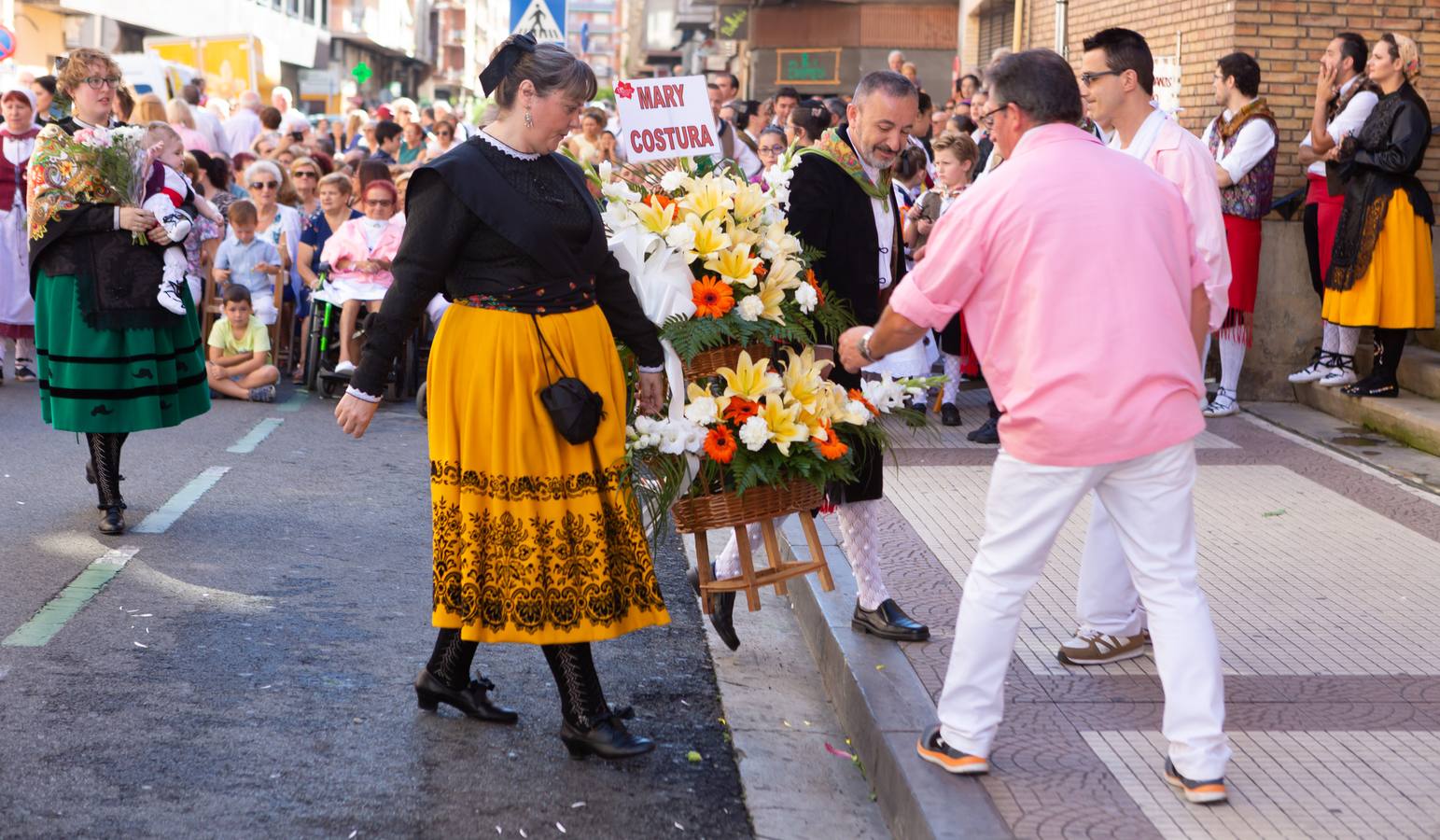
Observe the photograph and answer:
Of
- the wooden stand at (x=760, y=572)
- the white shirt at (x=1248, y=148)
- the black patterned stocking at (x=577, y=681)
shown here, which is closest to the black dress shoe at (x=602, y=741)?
the black patterned stocking at (x=577, y=681)

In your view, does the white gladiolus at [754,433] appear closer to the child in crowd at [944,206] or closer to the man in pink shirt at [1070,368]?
the man in pink shirt at [1070,368]

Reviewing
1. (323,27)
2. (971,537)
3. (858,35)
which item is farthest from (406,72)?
(971,537)

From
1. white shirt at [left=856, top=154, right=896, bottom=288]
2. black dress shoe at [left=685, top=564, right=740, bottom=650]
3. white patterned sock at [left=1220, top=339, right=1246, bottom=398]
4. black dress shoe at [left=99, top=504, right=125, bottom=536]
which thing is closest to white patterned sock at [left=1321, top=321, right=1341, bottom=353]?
white patterned sock at [left=1220, top=339, right=1246, bottom=398]

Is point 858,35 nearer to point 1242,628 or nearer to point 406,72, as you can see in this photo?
point 1242,628

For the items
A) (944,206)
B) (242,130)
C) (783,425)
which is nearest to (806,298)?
(783,425)

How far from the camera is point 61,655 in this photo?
18.7ft

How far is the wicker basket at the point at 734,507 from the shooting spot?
5.12m

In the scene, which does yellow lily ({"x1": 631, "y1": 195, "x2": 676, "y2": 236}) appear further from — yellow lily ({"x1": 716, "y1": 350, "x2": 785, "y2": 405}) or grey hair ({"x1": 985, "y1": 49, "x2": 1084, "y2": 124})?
grey hair ({"x1": 985, "y1": 49, "x2": 1084, "y2": 124})

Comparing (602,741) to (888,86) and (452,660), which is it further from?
(888,86)

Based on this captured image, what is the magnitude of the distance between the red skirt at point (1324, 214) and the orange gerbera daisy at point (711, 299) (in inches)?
277

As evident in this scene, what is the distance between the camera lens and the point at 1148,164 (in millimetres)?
5367

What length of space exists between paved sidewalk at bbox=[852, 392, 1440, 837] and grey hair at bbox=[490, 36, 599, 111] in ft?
6.92

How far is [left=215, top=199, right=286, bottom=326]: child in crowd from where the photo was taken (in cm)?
1343

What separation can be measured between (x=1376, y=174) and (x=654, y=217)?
268 inches
